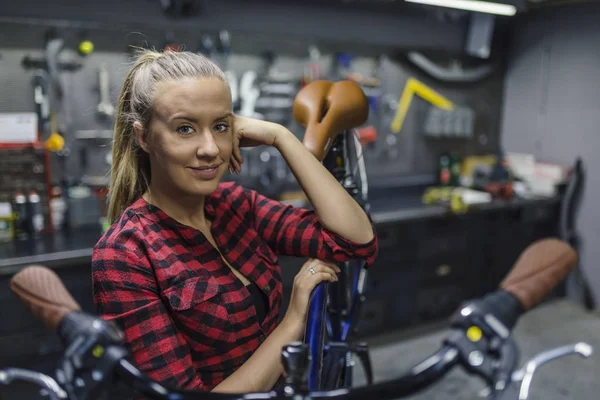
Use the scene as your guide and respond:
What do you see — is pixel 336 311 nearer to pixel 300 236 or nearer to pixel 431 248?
pixel 300 236

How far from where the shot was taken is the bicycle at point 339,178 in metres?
0.99

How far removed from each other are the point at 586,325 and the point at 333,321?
305cm

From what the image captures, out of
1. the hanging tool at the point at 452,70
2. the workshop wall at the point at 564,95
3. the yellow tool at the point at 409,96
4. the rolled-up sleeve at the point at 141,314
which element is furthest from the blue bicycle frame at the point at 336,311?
the workshop wall at the point at 564,95

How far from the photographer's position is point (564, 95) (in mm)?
3826

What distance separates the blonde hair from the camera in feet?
2.99

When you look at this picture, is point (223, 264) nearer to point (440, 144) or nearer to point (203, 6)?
point (203, 6)

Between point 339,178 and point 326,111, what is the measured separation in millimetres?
189

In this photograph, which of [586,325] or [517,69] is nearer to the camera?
[586,325]

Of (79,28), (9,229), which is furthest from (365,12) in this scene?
(9,229)

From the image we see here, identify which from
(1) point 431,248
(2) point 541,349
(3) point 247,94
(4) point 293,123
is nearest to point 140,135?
(3) point 247,94

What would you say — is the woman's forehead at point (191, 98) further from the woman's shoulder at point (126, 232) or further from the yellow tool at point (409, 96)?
the yellow tool at point (409, 96)

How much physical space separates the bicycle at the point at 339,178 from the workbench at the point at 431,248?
114cm

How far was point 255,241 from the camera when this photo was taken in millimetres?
1150

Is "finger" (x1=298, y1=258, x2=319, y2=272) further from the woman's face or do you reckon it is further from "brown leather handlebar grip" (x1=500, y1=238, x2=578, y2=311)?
"brown leather handlebar grip" (x1=500, y1=238, x2=578, y2=311)
